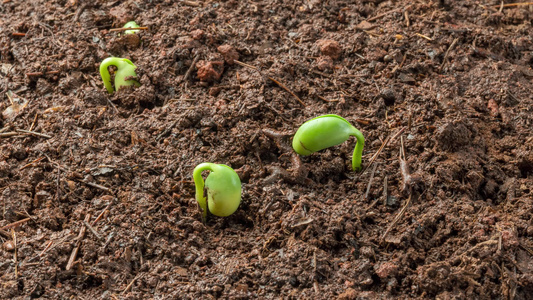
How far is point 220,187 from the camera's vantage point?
2.23 m

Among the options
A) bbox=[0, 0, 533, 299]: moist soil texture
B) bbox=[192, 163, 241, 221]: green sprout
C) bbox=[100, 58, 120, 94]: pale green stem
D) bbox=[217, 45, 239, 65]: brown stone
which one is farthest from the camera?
bbox=[217, 45, 239, 65]: brown stone

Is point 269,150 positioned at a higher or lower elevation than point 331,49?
lower

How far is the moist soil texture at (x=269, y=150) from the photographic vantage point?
2117 mm

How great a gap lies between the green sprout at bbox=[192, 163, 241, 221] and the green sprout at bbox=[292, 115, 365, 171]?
1.14 feet

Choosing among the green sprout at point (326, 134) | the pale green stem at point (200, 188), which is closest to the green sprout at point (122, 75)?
the pale green stem at point (200, 188)

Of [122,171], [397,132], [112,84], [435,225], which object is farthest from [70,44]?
[435,225]

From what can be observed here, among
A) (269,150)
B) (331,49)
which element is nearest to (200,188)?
(269,150)

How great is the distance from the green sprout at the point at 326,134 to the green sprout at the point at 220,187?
0.35 meters

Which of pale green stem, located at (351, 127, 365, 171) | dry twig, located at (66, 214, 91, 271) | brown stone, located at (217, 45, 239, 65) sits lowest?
dry twig, located at (66, 214, 91, 271)

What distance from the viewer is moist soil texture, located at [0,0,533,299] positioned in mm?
2117

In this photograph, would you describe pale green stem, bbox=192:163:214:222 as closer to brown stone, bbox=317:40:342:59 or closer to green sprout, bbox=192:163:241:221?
green sprout, bbox=192:163:241:221

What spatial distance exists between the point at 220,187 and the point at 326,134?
50 centimetres

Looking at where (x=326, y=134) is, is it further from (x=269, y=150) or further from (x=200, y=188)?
(x=200, y=188)

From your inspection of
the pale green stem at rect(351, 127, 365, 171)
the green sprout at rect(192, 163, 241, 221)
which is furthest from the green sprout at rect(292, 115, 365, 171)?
the green sprout at rect(192, 163, 241, 221)
